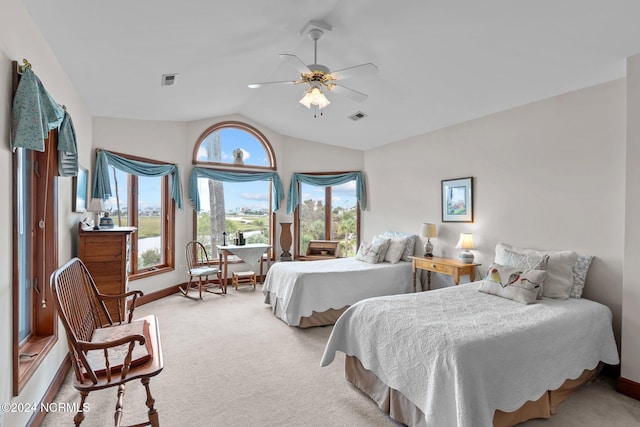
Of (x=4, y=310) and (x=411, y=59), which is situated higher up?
(x=411, y=59)

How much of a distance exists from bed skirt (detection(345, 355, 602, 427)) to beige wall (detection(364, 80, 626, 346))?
1.02m

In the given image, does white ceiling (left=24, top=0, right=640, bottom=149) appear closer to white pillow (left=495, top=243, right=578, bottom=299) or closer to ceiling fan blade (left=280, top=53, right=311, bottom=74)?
ceiling fan blade (left=280, top=53, right=311, bottom=74)

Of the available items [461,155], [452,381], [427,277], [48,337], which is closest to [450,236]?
[427,277]

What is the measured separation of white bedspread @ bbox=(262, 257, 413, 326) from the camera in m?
3.93

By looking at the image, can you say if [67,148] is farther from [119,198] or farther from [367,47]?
[367,47]

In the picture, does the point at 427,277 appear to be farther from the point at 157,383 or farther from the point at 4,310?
the point at 4,310

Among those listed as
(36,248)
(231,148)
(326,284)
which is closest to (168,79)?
(36,248)

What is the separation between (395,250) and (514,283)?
209 cm

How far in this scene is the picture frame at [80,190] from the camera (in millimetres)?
3279

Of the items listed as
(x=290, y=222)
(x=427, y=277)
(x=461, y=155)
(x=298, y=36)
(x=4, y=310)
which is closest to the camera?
(x=4, y=310)

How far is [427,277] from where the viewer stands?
16.1 feet

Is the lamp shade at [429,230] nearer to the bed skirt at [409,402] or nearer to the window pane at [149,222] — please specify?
the bed skirt at [409,402]

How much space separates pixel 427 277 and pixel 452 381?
3.19 meters

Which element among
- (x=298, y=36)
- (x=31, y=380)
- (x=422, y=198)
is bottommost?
(x=31, y=380)
